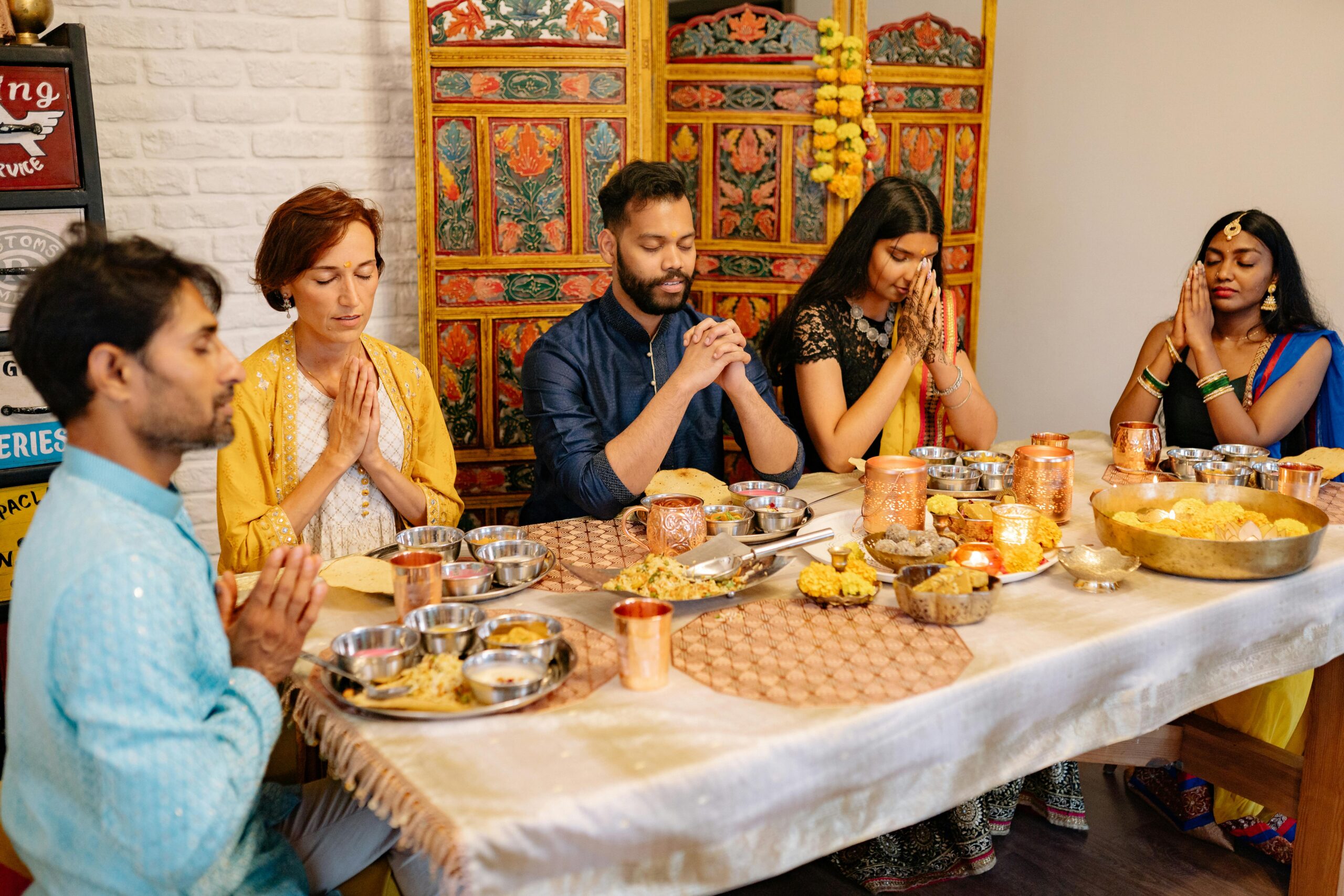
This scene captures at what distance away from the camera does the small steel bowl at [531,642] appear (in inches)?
61.1

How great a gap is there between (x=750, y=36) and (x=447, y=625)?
359cm

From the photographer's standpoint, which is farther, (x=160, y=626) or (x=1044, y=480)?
(x=1044, y=480)

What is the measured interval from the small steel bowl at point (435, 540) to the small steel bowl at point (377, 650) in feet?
1.40

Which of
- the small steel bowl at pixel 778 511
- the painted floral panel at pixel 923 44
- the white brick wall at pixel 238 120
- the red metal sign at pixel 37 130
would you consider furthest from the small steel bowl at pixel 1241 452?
the red metal sign at pixel 37 130

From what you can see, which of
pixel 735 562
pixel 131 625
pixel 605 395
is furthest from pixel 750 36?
pixel 131 625

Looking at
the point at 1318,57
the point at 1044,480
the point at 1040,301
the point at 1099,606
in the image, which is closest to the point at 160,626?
the point at 1099,606

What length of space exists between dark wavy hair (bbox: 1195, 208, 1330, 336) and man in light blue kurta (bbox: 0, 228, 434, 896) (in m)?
2.93

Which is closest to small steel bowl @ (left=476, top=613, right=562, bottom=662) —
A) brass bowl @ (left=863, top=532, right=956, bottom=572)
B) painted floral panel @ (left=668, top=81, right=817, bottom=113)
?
brass bowl @ (left=863, top=532, right=956, bottom=572)

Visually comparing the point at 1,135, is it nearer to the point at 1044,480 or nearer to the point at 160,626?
the point at 160,626

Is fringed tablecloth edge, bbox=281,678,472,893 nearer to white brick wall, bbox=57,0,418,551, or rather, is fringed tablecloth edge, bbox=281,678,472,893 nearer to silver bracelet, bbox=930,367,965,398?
silver bracelet, bbox=930,367,965,398

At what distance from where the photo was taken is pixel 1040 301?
5.93 m

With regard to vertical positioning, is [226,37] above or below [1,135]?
above

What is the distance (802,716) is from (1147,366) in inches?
93.0

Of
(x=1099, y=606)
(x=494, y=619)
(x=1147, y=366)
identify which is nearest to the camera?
(x=494, y=619)
